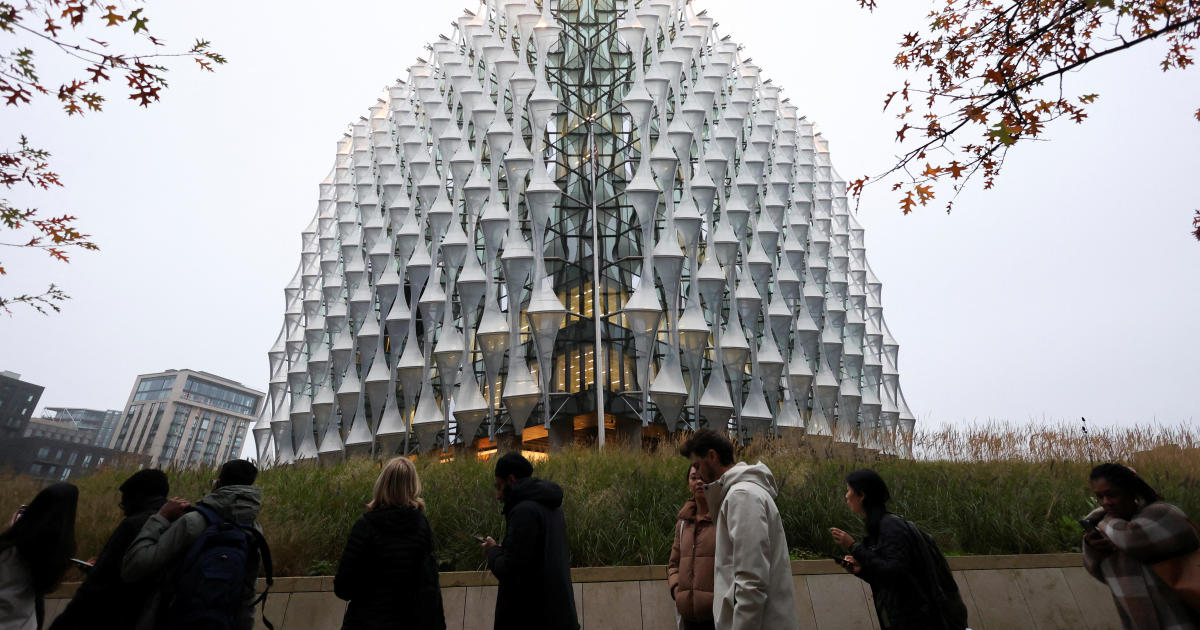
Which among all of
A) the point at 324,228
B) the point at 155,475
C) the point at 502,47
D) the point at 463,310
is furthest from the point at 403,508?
the point at 324,228

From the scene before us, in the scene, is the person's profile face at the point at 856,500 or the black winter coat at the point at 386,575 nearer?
the black winter coat at the point at 386,575

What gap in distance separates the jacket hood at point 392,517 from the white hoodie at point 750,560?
1.92 metres

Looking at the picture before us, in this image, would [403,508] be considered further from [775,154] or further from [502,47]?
[775,154]

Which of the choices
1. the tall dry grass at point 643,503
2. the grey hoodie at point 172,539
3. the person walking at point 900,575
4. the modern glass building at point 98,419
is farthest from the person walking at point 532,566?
the modern glass building at point 98,419

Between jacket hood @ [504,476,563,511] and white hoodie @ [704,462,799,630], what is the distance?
1.07 meters

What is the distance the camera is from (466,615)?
771cm

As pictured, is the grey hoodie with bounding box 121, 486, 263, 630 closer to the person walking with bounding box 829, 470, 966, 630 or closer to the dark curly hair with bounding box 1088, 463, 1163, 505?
the person walking with bounding box 829, 470, 966, 630

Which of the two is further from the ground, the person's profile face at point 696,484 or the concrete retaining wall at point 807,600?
the person's profile face at point 696,484

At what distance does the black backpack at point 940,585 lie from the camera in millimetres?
4426

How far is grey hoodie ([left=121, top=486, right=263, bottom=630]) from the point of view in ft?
14.1

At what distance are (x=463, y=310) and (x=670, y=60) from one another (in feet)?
44.5

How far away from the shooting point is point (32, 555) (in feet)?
14.9

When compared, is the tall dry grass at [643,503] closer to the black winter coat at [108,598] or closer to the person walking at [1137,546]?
the black winter coat at [108,598]

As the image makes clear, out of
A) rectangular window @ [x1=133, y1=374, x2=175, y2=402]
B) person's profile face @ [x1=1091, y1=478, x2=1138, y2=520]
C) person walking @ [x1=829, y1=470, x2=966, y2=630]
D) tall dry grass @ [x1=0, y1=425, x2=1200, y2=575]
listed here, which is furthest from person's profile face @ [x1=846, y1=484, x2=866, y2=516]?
rectangular window @ [x1=133, y1=374, x2=175, y2=402]
